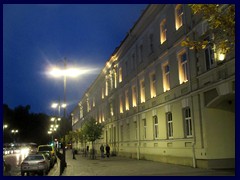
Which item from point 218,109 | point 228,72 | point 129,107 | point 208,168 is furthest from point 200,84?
point 129,107

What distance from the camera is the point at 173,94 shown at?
2417 centimetres

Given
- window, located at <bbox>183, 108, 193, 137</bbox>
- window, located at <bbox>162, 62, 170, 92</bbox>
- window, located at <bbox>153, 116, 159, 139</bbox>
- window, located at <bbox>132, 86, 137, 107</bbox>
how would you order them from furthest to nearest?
window, located at <bbox>132, 86, 137, 107</bbox>
window, located at <bbox>153, 116, 159, 139</bbox>
window, located at <bbox>162, 62, 170, 92</bbox>
window, located at <bbox>183, 108, 193, 137</bbox>

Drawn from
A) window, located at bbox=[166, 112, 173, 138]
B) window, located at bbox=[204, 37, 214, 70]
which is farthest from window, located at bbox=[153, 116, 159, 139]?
window, located at bbox=[204, 37, 214, 70]

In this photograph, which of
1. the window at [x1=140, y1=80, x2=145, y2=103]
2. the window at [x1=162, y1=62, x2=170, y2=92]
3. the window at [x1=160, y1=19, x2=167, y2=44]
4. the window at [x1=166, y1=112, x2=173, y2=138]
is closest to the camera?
the window at [x1=166, y1=112, x2=173, y2=138]

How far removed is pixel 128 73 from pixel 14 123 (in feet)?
245

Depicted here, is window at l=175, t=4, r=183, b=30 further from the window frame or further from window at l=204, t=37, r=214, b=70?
window at l=204, t=37, r=214, b=70

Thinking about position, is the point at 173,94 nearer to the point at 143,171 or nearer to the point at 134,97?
the point at 143,171

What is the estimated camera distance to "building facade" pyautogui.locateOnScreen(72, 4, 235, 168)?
63.1ft

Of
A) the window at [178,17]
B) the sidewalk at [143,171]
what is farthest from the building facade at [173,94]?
the sidewalk at [143,171]

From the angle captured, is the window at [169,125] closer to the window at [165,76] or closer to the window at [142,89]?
the window at [165,76]

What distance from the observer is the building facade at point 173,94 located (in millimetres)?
19219

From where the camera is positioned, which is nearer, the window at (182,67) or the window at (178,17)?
the window at (182,67)

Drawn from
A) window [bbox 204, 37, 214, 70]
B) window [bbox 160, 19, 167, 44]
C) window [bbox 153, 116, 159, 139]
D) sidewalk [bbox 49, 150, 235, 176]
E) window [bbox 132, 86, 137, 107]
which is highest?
window [bbox 160, 19, 167, 44]

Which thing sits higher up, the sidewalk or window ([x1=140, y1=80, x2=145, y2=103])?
window ([x1=140, y1=80, x2=145, y2=103])
